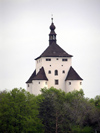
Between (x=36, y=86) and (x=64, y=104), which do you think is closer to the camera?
(x=64, y=104)

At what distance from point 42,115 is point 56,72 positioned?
30139 mm

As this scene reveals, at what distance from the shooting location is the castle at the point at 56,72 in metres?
112

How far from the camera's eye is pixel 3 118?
8019 centimetres

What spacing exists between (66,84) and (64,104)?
22.3 metres

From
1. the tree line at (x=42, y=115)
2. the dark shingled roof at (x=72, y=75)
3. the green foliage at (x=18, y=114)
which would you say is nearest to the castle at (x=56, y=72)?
the dark shingled roof at (x=72, y=75)

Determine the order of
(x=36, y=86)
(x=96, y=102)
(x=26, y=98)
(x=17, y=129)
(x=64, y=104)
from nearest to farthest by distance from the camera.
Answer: (x=17, y=129), (x=26, y=98), (x=64, y=104), (x=96, y=102), (x=36, y=86)

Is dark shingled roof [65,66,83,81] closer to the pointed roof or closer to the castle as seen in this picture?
the castle

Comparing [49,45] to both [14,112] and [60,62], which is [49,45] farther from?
[14,112]

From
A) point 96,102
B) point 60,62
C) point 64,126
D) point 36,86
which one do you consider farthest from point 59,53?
point 64,126

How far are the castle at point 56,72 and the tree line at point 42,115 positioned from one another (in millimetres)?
19456

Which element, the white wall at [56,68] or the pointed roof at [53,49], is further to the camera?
the pointed roof at [53,49]

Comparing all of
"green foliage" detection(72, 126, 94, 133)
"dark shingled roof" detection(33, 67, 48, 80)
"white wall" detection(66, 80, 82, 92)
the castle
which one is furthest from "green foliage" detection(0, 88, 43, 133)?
"white wall" detection(66, 80, 82, 92)

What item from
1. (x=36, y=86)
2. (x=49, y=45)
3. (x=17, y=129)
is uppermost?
(x=49, y=45)

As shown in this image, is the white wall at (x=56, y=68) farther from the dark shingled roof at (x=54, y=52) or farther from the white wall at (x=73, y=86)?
the white wall at (x=73, y=86)
